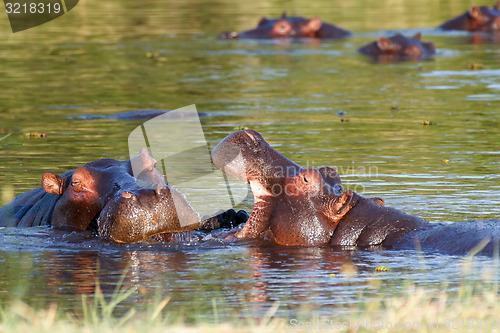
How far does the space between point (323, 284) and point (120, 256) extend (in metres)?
1.59

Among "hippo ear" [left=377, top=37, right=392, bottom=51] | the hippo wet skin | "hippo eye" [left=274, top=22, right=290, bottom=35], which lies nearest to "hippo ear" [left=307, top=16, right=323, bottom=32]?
"hippo eye" [left=274, top=22, right=290, bottom=35]

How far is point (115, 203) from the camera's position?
657cm

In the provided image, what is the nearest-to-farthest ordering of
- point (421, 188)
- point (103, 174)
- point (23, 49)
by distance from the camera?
point (103, 174) < point (421, 188) < point (23, 49)

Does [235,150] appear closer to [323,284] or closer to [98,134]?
[323,284]

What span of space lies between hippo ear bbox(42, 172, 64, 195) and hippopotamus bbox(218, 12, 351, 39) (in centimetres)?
1702

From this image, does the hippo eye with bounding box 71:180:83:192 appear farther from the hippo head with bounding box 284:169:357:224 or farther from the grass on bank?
the grass on bank

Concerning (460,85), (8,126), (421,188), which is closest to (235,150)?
(421,188)

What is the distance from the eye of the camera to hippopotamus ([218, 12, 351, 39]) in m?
24.0

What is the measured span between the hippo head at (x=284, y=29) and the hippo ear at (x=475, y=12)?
148 inches

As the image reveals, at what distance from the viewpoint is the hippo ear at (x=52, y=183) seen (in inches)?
276

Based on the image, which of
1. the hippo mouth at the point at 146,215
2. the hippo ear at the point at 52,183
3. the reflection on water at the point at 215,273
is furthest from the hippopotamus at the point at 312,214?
the hippo ear at the point at 52,183

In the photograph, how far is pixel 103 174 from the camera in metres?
7.02

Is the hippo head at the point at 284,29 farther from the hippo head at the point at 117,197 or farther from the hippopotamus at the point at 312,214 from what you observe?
the hippopotamus at the point at 312,214

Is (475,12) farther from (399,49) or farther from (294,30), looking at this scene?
(294,30)
